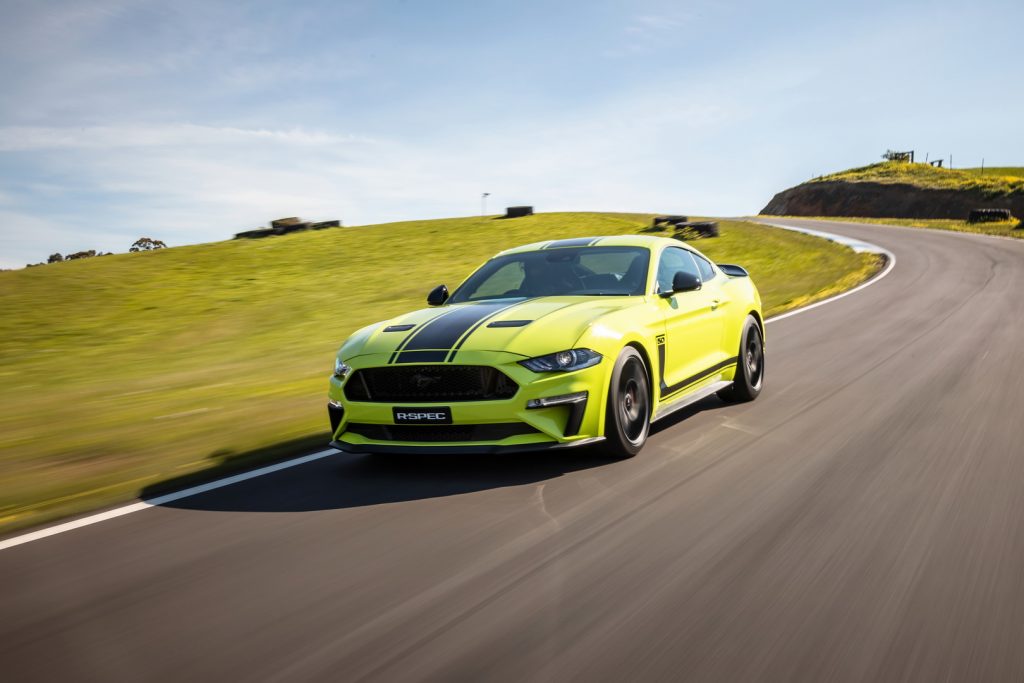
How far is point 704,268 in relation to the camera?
26.0ft

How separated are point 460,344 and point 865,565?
2.64 meters

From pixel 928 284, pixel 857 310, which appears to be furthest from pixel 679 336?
pixel 928 284

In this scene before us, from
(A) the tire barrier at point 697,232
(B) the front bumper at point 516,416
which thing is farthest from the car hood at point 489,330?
(A) the tire barrier at point 697,232

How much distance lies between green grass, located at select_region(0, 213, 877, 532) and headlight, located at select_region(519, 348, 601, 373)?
7.04ft

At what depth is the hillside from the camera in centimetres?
7325

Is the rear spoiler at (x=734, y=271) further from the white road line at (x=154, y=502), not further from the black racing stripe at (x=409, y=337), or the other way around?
the white road line at (x=154, y=502)

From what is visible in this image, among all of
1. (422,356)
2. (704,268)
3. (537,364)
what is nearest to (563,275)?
(704,268)

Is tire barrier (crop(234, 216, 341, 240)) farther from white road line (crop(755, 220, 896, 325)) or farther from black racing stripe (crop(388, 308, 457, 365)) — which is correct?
black racing stripe (crop(388, 308, 457, 365))

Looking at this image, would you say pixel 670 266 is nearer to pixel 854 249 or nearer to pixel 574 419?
pixel 574 419

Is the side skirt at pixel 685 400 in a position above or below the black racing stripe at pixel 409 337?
below

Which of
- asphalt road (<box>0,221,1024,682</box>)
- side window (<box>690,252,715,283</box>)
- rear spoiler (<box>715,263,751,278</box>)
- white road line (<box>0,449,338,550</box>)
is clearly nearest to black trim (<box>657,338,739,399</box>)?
asphalt road (<box>0,221,1024,682</box>)

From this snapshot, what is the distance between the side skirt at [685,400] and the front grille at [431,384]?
129 centimetres

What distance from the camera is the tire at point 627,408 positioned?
560 cm

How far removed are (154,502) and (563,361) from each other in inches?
96.7
